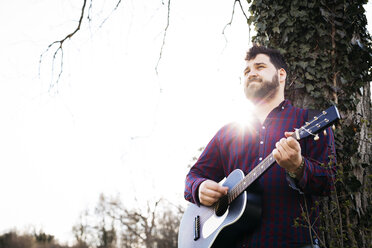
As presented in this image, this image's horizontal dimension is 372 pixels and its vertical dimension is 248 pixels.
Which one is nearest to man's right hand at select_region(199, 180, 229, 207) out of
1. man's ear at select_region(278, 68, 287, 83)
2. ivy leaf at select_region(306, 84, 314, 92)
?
man's ear at select_region(278, 68, 287, 83)

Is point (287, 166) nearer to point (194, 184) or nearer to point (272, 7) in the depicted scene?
point (194, 184)

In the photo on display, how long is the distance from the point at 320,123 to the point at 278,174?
0.49 metres

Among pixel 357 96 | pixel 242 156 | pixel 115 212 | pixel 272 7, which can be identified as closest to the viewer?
pixel 242 156

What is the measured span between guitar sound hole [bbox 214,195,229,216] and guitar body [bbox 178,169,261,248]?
4 centimetres

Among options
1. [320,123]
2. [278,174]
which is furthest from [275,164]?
[320,123]

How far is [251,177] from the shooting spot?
6.45 ft

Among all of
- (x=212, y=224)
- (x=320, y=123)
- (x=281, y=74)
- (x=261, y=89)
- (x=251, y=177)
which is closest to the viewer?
(x=320, y=123)

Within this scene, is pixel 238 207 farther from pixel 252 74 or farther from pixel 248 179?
pixel 252 74

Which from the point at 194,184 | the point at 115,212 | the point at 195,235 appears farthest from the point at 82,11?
the point at 115,212

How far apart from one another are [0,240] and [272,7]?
54.5 meters

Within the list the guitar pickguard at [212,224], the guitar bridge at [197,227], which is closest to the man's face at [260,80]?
the guitar pickguard at [212,224]

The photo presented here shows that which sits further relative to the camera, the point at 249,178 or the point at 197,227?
the point at 197,227

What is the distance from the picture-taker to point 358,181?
2.38 meters

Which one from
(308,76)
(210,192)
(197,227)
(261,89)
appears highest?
(308,76)
